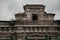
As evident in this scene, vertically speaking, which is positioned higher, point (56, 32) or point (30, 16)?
point (30, 16)

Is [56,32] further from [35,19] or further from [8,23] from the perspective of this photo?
[8,23]

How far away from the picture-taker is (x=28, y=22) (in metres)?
39.6

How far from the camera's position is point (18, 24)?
39375mm

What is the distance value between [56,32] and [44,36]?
1.94m

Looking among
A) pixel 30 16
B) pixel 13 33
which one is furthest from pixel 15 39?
pixel 30 16

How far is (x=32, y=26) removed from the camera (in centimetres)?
3925

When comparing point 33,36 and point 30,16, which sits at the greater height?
point 30,16

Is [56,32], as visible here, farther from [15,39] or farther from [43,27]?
[15,39]

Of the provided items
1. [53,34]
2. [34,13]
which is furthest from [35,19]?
[53,34]

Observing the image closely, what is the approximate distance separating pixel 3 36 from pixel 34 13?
5993 millimetres

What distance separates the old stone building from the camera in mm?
38844

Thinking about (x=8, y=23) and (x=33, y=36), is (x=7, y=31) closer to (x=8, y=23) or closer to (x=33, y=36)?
(x=8, y=23)

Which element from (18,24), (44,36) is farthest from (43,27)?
(18,24)

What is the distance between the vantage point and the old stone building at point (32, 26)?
38.8 meters
